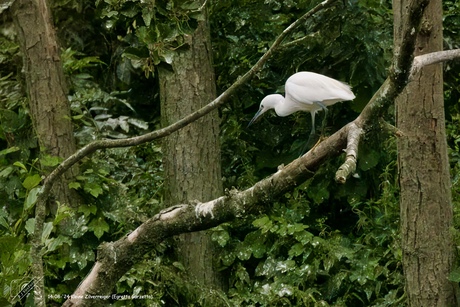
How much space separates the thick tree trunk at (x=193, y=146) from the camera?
5.35 metres

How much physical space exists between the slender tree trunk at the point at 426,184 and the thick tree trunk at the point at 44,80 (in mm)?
1974

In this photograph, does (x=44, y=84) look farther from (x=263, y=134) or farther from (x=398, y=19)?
(x=398, y=19)

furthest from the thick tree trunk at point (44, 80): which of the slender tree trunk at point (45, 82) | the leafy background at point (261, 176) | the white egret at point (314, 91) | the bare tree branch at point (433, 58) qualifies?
the bare tree branch at point (433, 58)

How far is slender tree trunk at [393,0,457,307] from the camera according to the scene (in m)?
4.56

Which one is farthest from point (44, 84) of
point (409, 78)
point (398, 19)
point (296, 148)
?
point (409, 78)

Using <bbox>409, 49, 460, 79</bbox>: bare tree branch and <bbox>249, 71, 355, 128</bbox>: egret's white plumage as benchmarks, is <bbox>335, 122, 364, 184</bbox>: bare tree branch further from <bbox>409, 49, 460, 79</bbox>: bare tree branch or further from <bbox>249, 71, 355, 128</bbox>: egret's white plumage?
<bbox>249, 71, 355, 128</bbox>: egret's white plumage

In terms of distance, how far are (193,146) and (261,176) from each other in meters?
0.79

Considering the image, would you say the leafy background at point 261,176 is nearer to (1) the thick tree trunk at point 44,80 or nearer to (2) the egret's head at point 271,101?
(1) the thick tree trunk at point 44,80

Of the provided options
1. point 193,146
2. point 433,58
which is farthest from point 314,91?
point 433,58

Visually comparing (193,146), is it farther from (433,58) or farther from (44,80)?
(433,58)

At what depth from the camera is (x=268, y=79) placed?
606cm

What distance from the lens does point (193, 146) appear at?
17.6 feet

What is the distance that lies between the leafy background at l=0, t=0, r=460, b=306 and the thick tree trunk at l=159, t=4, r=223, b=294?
145 millimetres

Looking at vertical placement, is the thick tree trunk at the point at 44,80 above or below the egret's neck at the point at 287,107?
above
